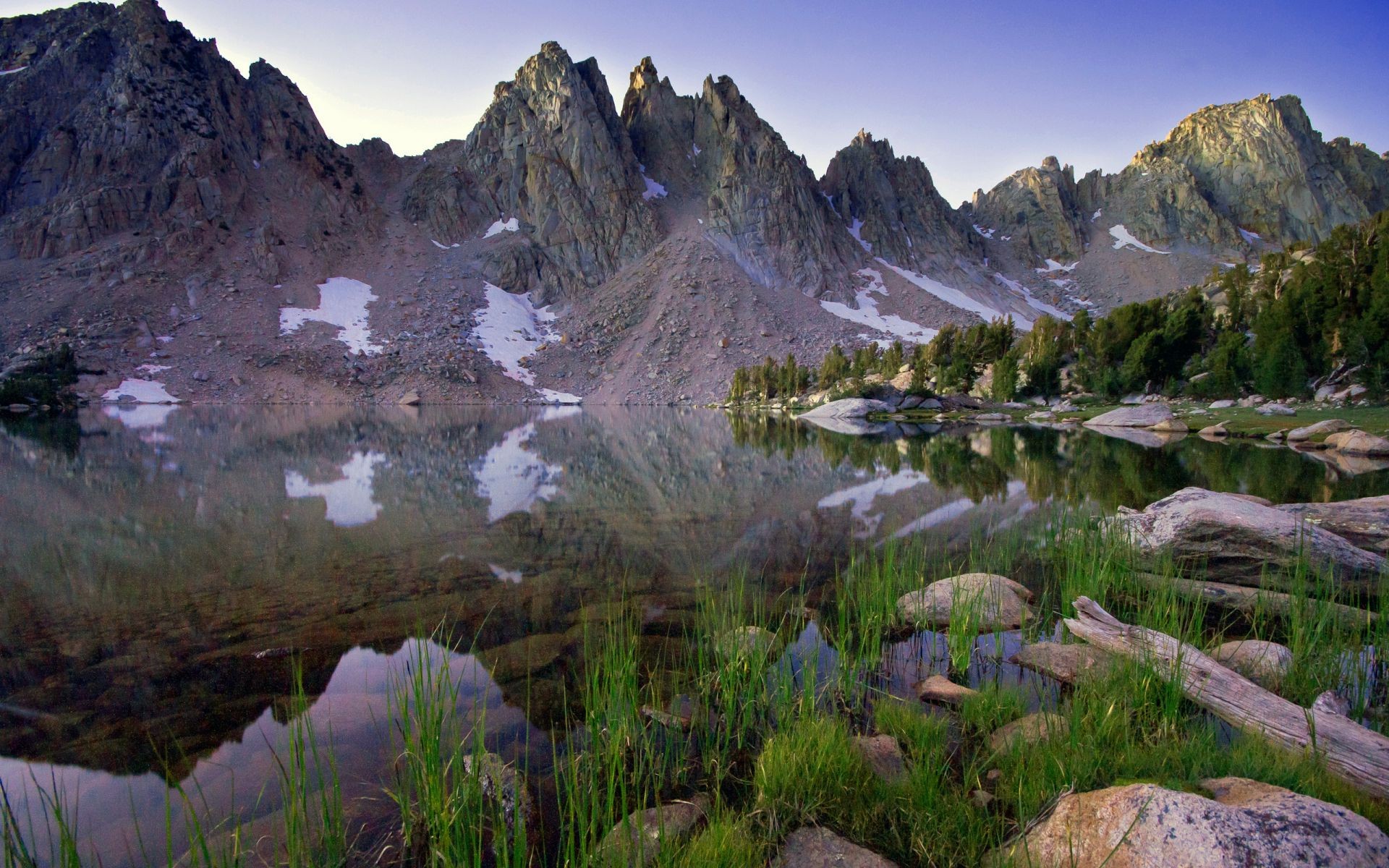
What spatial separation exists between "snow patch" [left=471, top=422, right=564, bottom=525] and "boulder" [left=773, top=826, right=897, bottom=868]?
1053 cm

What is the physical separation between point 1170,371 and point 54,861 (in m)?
65.5

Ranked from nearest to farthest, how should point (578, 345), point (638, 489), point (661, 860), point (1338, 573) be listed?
point (661, 860) < point (1338, 573) < point (638, 489) < point (578, 345)

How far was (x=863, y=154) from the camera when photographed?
15012cm

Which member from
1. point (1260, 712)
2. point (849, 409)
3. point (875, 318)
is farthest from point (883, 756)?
point (875, 318)

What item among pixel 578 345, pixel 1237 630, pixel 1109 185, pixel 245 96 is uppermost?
pixel 245 96

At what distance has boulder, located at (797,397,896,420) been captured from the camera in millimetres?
55750

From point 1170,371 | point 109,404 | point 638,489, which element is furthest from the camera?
point 109,404

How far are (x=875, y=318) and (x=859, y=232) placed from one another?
40.5 metres

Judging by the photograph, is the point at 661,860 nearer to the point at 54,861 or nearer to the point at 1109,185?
the point at 54,861

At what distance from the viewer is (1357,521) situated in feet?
28.0

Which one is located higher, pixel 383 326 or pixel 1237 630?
pixel 383 326

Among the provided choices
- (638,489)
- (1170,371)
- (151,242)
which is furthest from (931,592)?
(151,242)

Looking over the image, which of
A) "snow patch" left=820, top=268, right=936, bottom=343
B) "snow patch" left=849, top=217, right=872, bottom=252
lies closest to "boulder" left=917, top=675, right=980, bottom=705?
"snow patch" left=820, top=268, right=936, bottom=343

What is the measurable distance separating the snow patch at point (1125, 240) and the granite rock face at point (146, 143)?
622 ft
